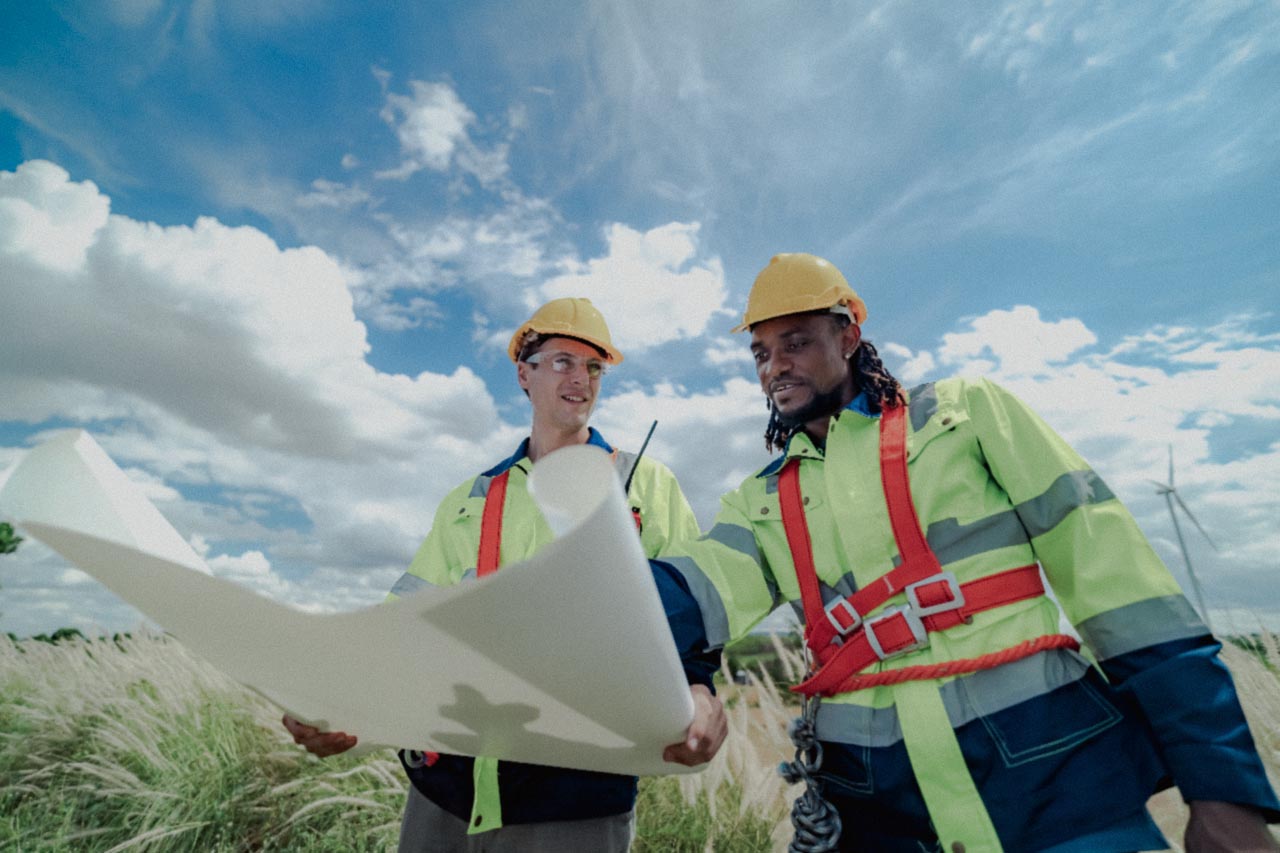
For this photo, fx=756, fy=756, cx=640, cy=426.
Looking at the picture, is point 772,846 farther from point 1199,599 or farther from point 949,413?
point 1199,599

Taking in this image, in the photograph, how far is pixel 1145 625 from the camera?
2.03m

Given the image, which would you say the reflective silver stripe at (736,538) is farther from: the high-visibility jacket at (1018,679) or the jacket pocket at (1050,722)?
the jacket pocket at (1050,722)

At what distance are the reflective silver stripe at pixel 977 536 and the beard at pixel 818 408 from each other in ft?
2.15

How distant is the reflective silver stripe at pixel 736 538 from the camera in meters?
2.66

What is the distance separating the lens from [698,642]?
2551 millimetres

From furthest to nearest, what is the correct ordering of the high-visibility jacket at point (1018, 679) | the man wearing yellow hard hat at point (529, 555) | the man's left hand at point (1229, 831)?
the man wearing yellow hard hat at point (529, 555) → the high-visibility jacket at point (1018, 679) → the man's left hand at point (1229, 831)

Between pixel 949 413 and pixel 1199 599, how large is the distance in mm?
12348

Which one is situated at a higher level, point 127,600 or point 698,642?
point 127,600

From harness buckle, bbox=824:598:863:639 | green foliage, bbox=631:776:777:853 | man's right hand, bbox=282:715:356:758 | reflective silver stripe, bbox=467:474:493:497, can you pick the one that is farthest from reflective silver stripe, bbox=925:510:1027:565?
green foliage, bbox=631:776:777:853

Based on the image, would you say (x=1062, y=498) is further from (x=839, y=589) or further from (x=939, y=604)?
(x=839, y=589)

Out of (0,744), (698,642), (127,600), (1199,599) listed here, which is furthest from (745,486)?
(1199,599)

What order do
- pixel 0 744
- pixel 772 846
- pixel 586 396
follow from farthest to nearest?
pixel 0 744 → pixel 772 846 → pixel 586 396

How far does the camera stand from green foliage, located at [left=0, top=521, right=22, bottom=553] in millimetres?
22173

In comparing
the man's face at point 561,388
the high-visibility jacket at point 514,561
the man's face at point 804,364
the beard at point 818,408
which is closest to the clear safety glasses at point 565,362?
the man's face at point 561,388
